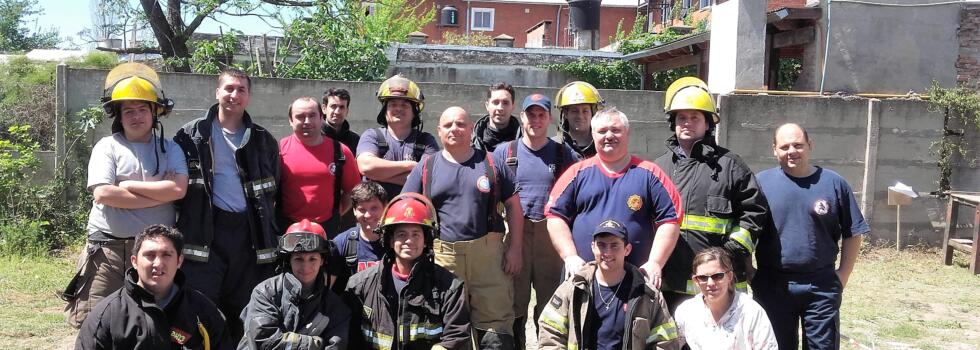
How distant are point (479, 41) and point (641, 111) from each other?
22.0 meters

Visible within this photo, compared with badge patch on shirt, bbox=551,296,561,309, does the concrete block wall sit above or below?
above

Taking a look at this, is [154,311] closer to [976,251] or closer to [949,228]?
[976,251]

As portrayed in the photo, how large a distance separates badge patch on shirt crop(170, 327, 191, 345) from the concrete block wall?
571cm

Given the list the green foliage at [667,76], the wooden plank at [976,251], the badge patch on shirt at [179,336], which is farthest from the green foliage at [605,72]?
the badge patch on shirt at [179,336]

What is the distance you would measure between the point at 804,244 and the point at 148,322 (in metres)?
3.53

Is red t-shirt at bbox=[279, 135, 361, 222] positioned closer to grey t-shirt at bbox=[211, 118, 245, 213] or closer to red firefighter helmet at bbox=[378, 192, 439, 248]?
grey t-shirt at bbox=[211, 118, 245, 213]

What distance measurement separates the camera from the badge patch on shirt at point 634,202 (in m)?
4.32

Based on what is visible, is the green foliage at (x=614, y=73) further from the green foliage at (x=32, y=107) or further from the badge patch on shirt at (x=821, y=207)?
the badge patch on shirt at (x=821, y=207)

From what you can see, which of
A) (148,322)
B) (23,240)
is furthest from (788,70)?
(148,322)

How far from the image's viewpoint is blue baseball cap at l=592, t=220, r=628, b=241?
401cm

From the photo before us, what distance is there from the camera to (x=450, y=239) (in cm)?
475

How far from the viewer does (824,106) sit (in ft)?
33.6

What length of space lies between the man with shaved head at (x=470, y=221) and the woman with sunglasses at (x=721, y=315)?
107 cm

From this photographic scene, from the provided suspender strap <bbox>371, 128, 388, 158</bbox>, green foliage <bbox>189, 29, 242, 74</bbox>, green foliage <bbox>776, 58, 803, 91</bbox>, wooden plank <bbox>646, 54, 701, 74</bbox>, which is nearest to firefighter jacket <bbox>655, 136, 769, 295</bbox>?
suspender strap <bbox>371, 128, 388, 158</bbox>
